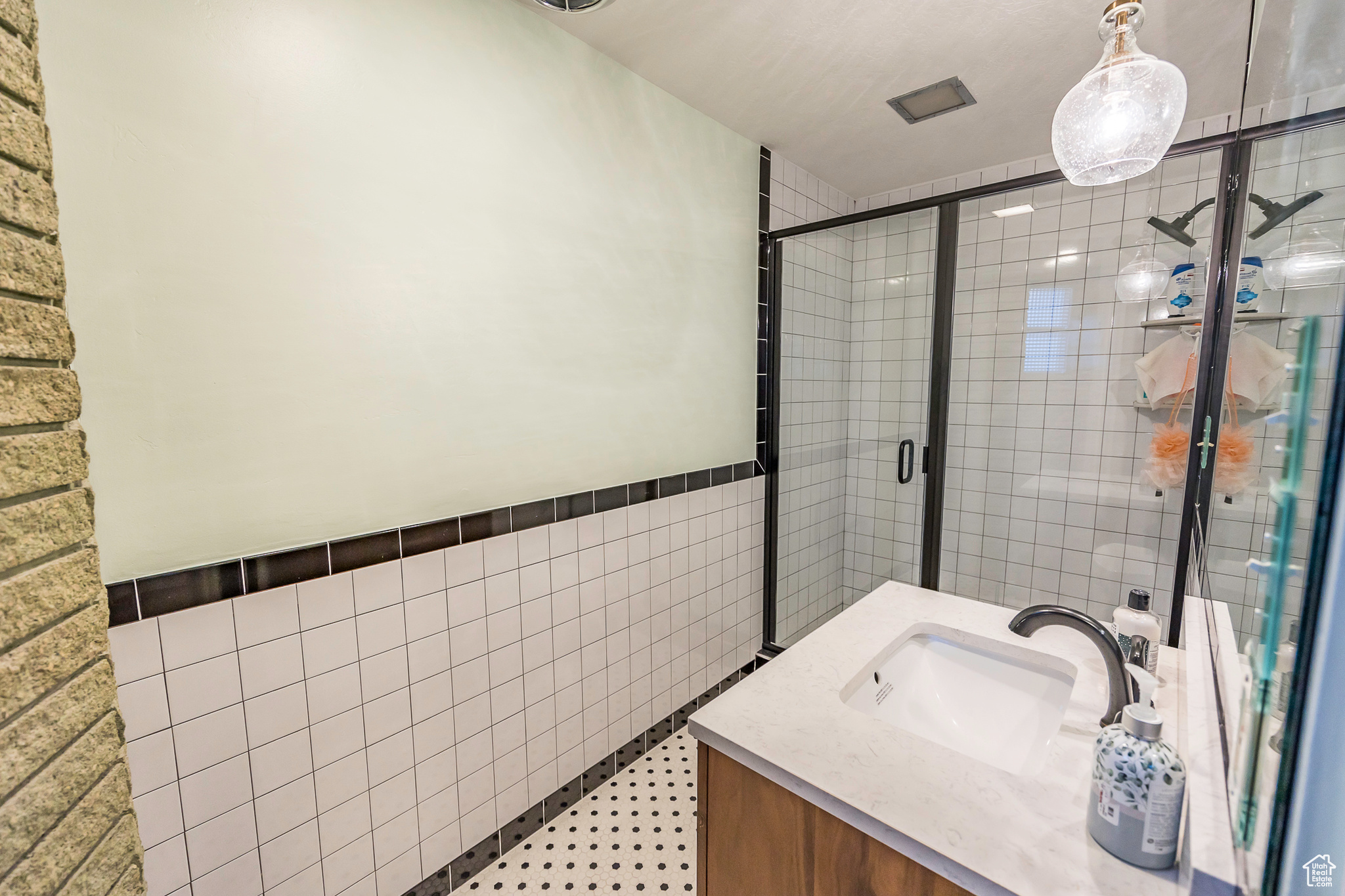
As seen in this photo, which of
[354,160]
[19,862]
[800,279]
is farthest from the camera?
[800,279]

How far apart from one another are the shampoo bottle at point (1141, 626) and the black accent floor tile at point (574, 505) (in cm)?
135

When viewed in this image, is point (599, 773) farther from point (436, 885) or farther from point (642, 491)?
Answer: point (642, 491)

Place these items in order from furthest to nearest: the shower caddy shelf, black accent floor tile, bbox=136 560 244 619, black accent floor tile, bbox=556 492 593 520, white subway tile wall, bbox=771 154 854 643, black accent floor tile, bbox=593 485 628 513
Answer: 1. white subway tile wall, bbox=771 154 854 643
2. black accent floor tile, bbox=593 485 628 513
3. black accent floor tile, bbox=556 492 593 520
4. black accent floor tile, bbox=136 560 244 619
5. the shower caddy shelf

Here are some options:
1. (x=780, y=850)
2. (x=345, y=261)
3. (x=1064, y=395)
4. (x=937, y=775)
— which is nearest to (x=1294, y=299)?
(x=937, y=775)

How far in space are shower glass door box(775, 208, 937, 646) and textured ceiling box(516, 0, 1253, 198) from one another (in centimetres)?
44

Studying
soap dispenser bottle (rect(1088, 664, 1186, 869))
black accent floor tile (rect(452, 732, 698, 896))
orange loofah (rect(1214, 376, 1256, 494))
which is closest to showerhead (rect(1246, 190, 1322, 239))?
orange loofah (rect(1214, 376, 1256, 494))

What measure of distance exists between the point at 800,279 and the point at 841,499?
3.51ft

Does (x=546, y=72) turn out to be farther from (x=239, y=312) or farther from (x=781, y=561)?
(x=781, y=561)

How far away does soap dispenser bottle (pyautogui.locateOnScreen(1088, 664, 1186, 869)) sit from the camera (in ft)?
2.08

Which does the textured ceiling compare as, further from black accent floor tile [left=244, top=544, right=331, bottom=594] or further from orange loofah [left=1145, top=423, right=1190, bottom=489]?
black accent floor tile [left=244, top=544, right=331, bottom=594]

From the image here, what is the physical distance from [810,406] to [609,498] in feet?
3.84

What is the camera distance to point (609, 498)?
178cm

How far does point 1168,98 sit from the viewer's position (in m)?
0.84

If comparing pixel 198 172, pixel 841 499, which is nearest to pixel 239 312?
pixel 198 172
